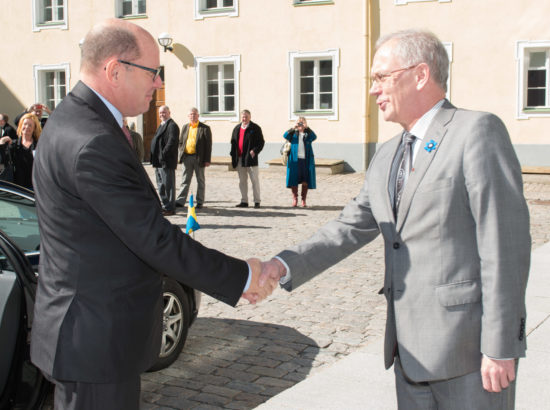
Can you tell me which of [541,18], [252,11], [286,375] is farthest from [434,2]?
[286,375]

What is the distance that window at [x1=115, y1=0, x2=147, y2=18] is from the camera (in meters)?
24.0

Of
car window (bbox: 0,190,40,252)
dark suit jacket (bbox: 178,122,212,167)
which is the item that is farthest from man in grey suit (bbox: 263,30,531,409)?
dark suit jacket (bbox: 178,122,212,167)

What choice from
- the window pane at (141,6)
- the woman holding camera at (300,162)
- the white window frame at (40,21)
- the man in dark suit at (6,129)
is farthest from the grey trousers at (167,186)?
the white window frame at (40,21)

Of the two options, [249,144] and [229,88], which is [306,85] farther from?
[249,144]

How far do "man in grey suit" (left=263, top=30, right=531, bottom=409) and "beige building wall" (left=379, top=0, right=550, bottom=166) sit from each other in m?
17.3

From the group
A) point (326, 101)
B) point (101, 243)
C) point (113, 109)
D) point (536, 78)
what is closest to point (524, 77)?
point (536, 78)

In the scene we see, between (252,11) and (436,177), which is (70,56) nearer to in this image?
(252,11)

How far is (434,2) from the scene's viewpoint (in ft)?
64.3

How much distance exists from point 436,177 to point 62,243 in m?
1.32

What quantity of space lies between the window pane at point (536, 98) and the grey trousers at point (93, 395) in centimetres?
1861

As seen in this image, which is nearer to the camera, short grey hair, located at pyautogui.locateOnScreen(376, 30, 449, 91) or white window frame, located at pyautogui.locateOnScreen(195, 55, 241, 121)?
short grey hair, located at pyautogui.locateOnScreen(376, 30, 449, 91)

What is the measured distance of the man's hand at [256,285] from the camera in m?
3.03

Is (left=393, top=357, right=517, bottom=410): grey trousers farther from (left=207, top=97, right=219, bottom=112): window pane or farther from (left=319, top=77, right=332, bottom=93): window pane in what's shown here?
(left=207, top=97, right=219, bottom=112): window pane

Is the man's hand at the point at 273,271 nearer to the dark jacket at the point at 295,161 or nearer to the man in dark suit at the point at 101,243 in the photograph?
the man in dark suit at the point at 101,243
